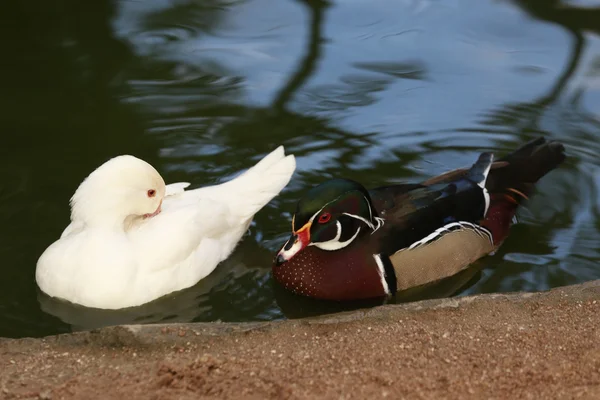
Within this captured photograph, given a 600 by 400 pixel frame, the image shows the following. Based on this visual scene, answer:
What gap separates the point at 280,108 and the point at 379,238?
2504mm

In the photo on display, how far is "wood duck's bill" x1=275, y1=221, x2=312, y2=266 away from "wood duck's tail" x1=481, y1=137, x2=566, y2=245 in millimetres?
1485

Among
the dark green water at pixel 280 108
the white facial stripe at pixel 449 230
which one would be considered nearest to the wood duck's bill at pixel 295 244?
the dark green water at pixel 280 108

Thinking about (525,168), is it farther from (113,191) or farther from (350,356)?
(113,191)

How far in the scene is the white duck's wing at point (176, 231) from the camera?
570 centimetres

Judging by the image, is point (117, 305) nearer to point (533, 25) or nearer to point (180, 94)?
point (180, 94)

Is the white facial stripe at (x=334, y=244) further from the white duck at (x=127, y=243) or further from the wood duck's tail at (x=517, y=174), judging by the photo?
the wood duck's tail at (x=517, y=174)

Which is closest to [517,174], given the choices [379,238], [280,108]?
[379,238]

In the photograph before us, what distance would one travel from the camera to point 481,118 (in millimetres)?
7930

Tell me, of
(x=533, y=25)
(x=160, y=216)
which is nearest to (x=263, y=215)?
(x=160, y=216)

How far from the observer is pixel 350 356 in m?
4.39

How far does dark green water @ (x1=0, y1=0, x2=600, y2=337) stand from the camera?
20.3 ft

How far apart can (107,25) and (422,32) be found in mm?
3243

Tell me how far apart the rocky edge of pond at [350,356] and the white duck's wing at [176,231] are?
3.03 ft

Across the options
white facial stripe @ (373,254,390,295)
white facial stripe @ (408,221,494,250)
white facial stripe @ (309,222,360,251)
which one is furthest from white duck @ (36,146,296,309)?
white facial stripe @ (408,221,494,250)
